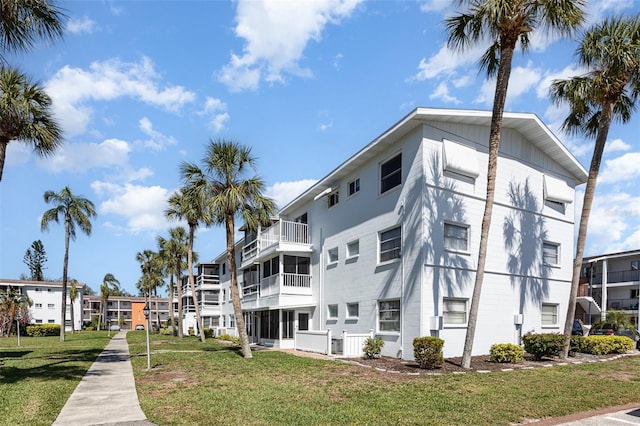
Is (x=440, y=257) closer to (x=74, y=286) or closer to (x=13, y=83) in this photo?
(x=13, y=83)

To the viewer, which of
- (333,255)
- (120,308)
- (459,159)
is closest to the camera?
(459,159)

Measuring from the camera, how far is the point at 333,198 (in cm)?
2603

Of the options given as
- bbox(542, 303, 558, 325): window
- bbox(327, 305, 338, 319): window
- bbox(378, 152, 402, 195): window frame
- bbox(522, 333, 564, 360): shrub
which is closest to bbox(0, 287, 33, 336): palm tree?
bbox(327, 305, 338, 319): window

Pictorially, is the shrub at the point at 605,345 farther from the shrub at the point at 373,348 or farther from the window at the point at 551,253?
the shrub at the point at 373,348

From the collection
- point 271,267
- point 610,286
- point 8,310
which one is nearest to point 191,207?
point 271,267

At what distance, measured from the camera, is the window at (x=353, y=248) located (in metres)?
23.0

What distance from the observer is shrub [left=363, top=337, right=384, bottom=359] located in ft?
61.9

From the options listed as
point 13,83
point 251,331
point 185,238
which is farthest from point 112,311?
point 13,83

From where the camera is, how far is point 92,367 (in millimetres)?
17594

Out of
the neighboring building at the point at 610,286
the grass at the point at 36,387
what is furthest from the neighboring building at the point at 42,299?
the neighboring building at the point at 610,286

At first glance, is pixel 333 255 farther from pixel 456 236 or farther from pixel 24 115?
pixel 24 115

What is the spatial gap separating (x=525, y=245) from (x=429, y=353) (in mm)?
8972

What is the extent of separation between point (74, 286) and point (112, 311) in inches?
1752

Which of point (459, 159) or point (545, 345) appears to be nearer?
point (545, 345)
